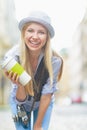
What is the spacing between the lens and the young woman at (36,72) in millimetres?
1316

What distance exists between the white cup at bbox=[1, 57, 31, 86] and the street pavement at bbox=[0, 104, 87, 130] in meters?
0.22

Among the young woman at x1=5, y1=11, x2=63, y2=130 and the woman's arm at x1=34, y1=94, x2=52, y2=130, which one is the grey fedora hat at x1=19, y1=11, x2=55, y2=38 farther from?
the woman's arm at x1=34, y1=94, x2=52, y2=130

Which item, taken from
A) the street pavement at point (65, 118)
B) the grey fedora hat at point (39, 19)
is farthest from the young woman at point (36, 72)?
the street pavement at point (65, 118)

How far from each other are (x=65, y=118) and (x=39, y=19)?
580mm

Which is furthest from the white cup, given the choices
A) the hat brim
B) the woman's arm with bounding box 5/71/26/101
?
the hat brim

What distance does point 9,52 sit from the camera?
1344 millimetres

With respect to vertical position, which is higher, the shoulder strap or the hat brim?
the hat brim

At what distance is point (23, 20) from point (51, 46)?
12 centimetres

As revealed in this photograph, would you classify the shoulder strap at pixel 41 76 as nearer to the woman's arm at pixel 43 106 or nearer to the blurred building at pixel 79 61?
the woman's arm at pixel 43 106

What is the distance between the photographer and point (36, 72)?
1340mm

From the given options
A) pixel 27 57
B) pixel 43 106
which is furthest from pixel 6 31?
pixel 43 106

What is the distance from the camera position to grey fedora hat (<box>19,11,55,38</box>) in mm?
1296

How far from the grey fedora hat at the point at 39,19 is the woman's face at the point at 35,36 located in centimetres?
1

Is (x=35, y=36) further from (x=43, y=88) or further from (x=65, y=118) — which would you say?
(x=65, y=118)
